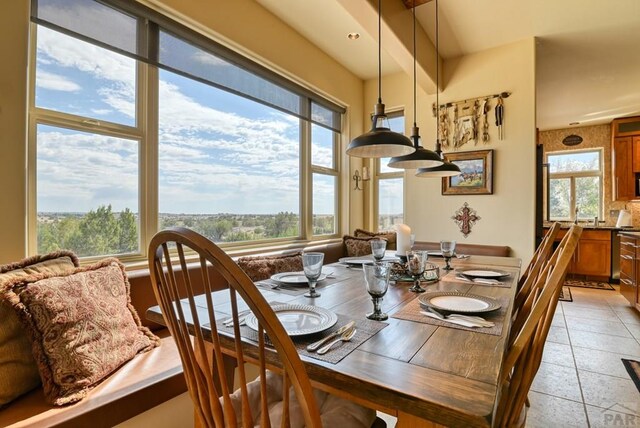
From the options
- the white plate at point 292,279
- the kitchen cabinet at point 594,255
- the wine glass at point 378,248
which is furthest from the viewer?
the kitchen cabinet at point 594,255

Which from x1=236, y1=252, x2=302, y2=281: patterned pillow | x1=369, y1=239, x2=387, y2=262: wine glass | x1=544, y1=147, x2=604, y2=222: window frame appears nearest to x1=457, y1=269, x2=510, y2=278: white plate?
x1=369, y1=239, x2=387, y2=262: wine glass

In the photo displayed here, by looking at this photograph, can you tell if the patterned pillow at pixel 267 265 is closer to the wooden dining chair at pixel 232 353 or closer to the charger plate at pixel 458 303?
the wooden dining chair at pixel 232 353

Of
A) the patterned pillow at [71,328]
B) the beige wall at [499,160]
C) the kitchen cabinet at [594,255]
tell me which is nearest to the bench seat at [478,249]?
the beige wall at [499,160]

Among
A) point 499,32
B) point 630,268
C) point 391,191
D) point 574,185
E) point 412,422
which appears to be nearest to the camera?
point 412,422

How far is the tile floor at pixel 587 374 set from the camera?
1.79 meters

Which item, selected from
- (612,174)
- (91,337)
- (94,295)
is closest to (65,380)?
(91,337)

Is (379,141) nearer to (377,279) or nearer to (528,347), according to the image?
(377,279)

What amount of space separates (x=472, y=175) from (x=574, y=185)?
3.92m

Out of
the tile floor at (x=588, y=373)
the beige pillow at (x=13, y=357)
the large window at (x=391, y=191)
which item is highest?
the large window at (x=391, y=191)

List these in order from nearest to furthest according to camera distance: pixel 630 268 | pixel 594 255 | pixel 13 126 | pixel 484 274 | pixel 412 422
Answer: pixel 412 422 < pixel 13 126 < pixel 484 274 < pixel 630 268 < pixel 594 255

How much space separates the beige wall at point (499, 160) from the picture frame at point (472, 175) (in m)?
0.06

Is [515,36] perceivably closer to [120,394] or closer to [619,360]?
[619,360]

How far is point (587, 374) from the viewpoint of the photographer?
7.31 ft

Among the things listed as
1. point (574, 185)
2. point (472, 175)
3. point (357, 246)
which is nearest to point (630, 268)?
point (472, 175)
